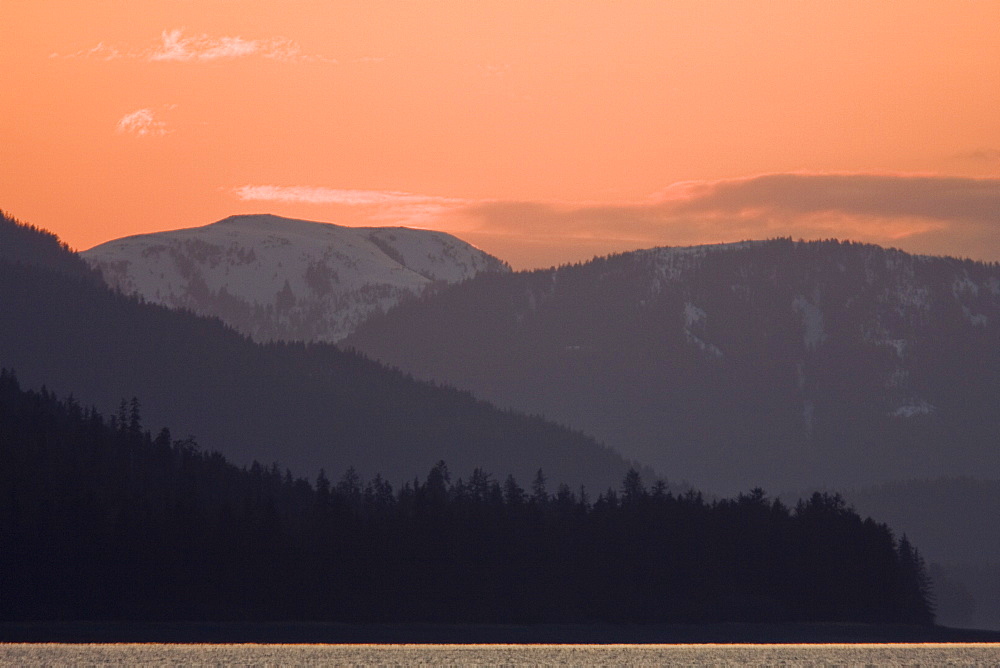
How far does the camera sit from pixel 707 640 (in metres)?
145

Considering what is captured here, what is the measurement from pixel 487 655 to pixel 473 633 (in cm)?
6136

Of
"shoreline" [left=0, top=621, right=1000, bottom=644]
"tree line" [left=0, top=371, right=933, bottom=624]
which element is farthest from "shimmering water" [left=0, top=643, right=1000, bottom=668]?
"tree line" [left=0, top=371, right=933, bottom=624]

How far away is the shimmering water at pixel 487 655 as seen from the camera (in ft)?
293

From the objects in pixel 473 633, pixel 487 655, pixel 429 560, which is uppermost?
pixel 429 560

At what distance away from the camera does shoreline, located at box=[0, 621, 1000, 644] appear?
139 metres

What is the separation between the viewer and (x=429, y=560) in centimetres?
17412

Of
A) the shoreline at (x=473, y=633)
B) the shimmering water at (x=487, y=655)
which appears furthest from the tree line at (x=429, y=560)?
the shimmering water at (x=487, y=655)

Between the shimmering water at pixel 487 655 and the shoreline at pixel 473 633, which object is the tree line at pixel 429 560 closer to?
the shoreline at pixel 473 633

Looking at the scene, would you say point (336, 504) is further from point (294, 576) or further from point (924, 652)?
point (924, 652)

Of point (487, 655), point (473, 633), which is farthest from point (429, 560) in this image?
point (487, 655)

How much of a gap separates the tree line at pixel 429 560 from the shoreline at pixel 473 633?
465cm

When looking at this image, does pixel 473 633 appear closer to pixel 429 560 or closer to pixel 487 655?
pixel 429 560

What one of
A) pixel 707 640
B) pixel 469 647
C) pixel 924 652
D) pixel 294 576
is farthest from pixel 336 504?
pixel 924 652

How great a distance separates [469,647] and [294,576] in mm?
72376
